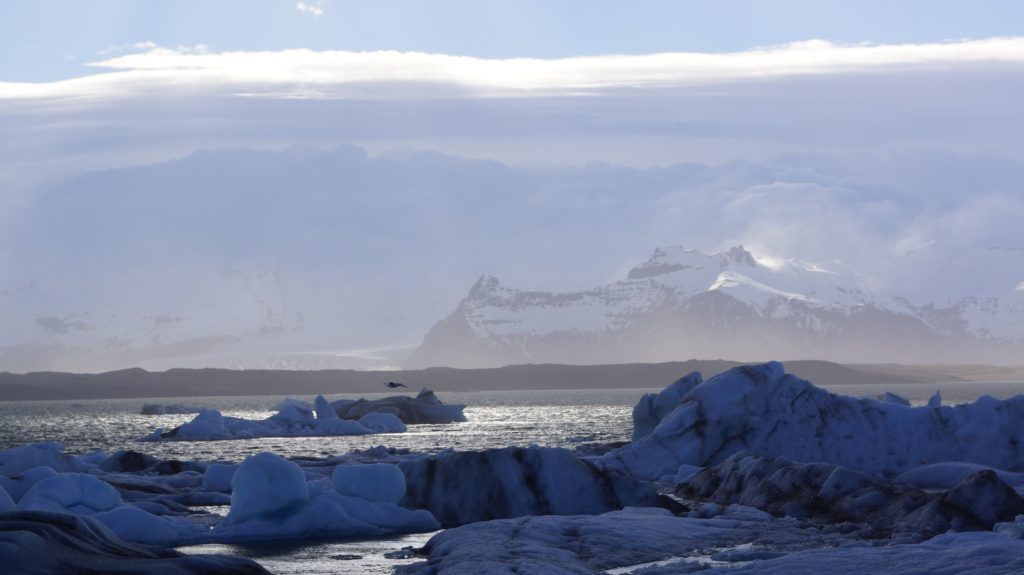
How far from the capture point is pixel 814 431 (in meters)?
40.9

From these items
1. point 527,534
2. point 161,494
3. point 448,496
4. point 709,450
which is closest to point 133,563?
point 527,534

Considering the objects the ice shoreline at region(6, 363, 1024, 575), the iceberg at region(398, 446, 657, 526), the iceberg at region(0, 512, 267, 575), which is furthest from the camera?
the iceberg at region(398, 446, 657, 526)

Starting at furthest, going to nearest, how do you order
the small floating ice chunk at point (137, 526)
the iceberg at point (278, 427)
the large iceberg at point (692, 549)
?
the iceberg at point (278, 427), the small floating ice chunk at point (137, 526), the large iceberg at point (692, 549)

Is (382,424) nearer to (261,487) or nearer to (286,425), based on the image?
(286,425)

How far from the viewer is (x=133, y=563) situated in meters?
17.9

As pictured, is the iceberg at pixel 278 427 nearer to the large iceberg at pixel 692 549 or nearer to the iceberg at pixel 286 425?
the iceberg at pixel 286 425

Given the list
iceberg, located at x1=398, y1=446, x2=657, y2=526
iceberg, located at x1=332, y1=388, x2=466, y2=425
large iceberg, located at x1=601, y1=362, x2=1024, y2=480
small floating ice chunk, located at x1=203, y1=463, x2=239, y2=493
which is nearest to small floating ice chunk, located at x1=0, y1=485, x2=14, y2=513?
iceberg, located at x1=398, y1=446, x2=657, y2=526

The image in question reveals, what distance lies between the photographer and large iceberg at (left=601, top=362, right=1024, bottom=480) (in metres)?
39.8

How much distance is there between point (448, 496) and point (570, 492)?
8.17ft

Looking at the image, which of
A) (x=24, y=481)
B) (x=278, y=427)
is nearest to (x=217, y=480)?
(x=24, y=481)

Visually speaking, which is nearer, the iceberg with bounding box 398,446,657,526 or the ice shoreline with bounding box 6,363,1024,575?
the ice shoreline with bounding box 6,363,1024,575

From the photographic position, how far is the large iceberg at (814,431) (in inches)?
1569

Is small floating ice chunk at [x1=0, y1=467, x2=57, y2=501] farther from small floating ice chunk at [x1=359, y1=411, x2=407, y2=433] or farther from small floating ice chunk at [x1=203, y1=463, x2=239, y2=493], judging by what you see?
small floating ice chunk at [x1=359, y1=411, x2=407, y2=433]

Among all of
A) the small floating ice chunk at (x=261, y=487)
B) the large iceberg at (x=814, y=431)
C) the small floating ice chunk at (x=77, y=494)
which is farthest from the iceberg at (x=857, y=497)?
the small floating ice chunk at (x=77, y=494)
